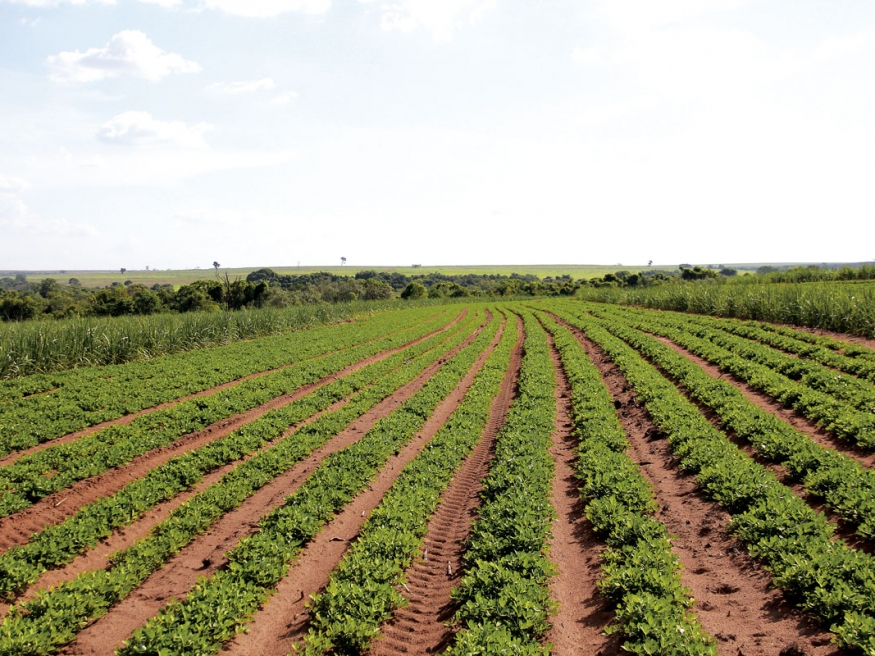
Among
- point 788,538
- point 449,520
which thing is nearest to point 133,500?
point 449,520

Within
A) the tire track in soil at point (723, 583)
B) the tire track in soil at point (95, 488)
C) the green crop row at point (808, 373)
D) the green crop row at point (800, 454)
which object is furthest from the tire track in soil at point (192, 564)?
the green crop row at point (808, 373)

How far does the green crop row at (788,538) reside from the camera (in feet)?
16.1

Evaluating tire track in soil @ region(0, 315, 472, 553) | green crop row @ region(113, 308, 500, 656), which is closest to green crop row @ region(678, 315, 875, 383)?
green crop row @ region(113, 308, 500, 656)

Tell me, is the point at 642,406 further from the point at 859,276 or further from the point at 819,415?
the point at 859,276

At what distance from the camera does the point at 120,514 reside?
7793 mm

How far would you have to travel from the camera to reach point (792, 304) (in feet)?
81.9

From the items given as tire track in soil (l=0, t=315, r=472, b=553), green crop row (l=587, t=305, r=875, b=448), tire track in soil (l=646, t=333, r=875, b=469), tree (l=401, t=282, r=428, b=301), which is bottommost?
tire track in soil (l=0, t=315, r=472, b=553)

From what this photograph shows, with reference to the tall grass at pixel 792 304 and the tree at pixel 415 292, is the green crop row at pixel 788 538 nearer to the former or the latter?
the tall grass at pixel 792 304

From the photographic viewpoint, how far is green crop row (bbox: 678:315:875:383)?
548 inches

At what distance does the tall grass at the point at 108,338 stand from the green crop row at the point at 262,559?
1578cm

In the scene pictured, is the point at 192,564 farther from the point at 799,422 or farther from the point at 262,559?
the point at 799,422

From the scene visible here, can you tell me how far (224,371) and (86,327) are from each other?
7.54 m

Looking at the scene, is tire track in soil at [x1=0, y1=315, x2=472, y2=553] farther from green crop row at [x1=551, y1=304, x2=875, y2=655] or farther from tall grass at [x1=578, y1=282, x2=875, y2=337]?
tall grass at [x1=578, y1=282, x2=875, y2=337]

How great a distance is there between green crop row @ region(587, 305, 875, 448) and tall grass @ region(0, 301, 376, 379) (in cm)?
2477
